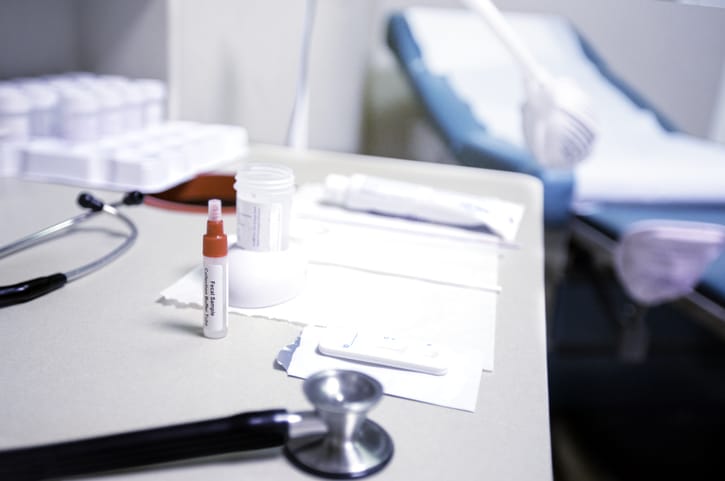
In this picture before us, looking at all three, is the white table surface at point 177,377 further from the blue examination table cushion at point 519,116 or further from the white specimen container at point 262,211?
the blue examination table cushion at point 519,116

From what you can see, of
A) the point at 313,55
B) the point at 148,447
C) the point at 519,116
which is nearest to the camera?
the point at 148,447

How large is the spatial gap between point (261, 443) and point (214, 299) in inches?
5.5

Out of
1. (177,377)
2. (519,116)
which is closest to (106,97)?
(177,377)

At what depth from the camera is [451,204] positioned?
750 mm

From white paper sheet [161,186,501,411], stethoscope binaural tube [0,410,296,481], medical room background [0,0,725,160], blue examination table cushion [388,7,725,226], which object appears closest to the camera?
stethoscope binaural tube [0,410,296,481]

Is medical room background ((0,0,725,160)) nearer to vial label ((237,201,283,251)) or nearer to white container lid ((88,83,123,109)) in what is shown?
white container lid ((88,83,123,109))

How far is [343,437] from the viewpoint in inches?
13.3

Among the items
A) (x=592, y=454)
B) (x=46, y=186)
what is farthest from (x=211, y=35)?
(x=592, y=454)

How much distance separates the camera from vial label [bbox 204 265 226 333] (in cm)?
44

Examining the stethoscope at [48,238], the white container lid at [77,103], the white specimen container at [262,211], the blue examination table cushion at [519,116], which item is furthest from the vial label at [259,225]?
the blue examination table cushion at [519,116]

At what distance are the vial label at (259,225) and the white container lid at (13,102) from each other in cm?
44

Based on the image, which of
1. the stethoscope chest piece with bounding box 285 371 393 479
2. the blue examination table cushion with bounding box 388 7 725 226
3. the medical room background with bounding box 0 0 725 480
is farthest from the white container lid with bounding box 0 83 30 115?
the blue examination table cushion with bounding box 388 7 725 226

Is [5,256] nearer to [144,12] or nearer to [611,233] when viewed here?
[144,12]

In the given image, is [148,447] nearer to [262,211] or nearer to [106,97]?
[262,211]
